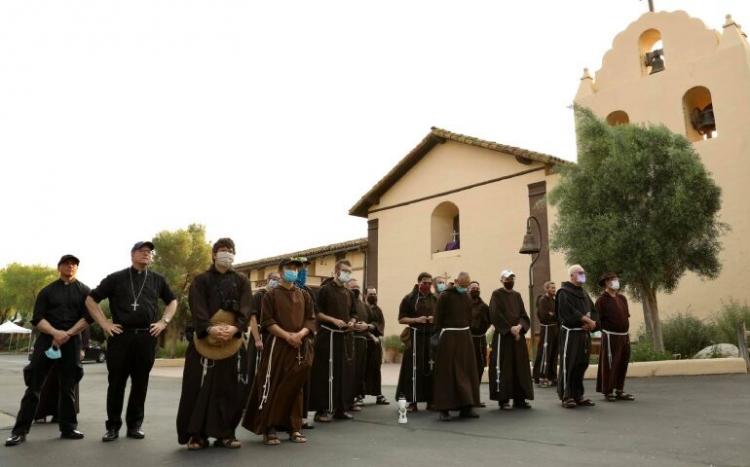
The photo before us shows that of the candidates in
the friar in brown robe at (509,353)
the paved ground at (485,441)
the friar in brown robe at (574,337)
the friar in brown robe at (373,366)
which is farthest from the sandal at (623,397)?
the friar in brown robe at (373,366)

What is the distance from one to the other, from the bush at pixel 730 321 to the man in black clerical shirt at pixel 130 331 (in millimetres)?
12837

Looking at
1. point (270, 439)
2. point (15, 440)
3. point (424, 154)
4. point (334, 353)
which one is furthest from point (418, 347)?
point (424, 154)

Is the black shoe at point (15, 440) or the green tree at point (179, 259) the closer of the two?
the black shoe at point (15, 440)

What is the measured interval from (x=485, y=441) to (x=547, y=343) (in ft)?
22.7

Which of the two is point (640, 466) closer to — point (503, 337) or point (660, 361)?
point (503, 337)

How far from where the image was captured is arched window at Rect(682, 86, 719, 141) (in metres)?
17.5

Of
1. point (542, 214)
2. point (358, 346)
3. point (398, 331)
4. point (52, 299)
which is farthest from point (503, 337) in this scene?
point (398, 331)

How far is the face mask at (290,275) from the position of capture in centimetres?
627

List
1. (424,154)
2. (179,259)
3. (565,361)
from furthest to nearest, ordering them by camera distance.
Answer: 1. (179,259)
2. (424,154)
3. (565,361)

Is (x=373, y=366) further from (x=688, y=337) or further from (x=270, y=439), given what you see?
(x=688, y=337)

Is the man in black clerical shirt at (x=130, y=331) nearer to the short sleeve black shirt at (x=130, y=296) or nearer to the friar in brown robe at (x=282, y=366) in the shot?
the short sleeve black shirt at (x=130, y=296)

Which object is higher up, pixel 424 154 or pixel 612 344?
pixel 424 154

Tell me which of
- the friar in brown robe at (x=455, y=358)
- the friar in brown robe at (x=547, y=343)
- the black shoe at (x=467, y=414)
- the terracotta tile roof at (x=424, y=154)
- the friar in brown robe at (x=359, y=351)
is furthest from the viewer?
the terracotta tile roof at (x=424, y=154)

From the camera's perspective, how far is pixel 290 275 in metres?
6.29
